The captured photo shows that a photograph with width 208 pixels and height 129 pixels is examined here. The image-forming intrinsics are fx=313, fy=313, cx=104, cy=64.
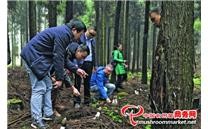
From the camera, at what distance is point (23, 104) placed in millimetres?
5074

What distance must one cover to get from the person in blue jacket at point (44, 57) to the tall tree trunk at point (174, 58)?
1345mm

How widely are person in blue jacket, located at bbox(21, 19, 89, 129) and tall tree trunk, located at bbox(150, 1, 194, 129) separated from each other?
4.41 ft

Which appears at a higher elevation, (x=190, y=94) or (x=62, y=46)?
(x=62, y=46)

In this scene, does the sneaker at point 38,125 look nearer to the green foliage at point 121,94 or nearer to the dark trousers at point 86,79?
the dark trousers at point 86,79

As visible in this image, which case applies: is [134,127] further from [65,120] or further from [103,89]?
[103,89]

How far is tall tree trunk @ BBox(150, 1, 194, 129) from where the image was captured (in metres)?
2.98

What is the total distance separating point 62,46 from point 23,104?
1.64 metres

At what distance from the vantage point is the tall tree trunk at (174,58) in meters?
2.98

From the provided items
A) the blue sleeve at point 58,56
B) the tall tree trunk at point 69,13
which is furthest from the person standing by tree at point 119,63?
the blue sleeve at point 58,56

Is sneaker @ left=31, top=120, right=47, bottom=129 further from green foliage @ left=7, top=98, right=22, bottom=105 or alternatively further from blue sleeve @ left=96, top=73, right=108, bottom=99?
blue sleeve @ left=96, top=73, right=108, bottom=99

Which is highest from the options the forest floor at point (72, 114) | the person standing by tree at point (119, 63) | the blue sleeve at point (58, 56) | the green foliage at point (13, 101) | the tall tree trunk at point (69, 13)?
the tall tree trunk at point (69, 13)

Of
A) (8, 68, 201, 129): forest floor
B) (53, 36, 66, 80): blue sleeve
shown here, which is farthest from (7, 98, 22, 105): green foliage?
(53, 36, 66, 80): blue sleeve

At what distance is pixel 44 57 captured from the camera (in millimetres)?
4012
